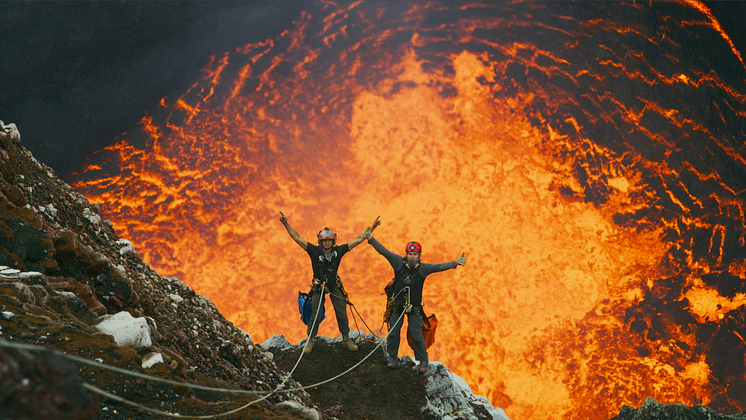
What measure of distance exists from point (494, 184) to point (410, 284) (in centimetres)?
1054

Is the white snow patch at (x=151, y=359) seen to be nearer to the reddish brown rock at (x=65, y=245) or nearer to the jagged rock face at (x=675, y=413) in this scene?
the reddish brown rock at (x=65, y=245)

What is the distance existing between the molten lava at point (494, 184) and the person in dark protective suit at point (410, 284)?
824cm

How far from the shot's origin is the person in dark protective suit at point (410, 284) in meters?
6.57

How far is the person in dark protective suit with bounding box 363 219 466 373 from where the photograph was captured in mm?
6574

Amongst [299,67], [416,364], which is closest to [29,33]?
[299,67]

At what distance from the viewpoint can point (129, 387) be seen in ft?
9.70

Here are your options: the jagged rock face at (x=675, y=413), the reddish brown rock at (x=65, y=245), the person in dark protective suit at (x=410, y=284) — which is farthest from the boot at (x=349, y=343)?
the reddish brown rock at (x=65, y=245)

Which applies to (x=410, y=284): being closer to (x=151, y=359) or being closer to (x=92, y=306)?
(x=151, y=359)

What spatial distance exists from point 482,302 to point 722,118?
1029 cm

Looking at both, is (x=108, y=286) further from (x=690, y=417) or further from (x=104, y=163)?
(x=104, y=163)

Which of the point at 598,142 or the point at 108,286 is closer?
the point at 108,286

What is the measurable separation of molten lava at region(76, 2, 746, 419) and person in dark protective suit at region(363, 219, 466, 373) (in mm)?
8236

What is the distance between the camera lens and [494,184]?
53.1 ft

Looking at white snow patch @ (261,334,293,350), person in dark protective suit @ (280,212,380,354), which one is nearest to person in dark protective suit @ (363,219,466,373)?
person in dark protective suit @ (280,212,380,354)
